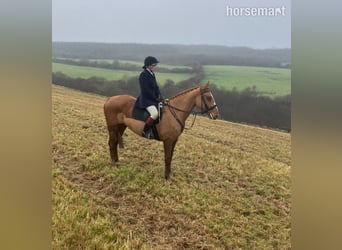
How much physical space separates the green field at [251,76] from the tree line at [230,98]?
0.03 m

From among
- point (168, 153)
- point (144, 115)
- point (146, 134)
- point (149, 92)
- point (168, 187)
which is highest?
point (149, 92)

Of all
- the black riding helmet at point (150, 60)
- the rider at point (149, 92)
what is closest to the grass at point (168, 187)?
the rider at point (149, 92)

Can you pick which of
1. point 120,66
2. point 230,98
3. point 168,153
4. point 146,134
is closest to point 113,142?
point 146,134

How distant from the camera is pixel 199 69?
84.1 inches

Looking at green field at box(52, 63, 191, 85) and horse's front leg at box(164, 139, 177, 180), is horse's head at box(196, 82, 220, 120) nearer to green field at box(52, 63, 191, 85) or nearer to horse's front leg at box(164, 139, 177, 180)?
green field at box(52, 63, 191, 85)

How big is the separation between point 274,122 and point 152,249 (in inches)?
35.1

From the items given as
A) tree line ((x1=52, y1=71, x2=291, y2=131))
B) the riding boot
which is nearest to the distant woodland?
tree line ((x1=52, y1=71, x2=291, y2=131))

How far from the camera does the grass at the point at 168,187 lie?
2070 millimetres

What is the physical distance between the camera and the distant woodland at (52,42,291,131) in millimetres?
2107

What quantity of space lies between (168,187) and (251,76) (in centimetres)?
73

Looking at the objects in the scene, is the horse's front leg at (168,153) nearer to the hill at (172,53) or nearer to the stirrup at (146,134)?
the stirrup at (146,134)

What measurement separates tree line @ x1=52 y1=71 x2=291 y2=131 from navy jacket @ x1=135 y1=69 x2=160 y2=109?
27 mm

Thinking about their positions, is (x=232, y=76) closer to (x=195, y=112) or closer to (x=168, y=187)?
(x=195, y=112)
